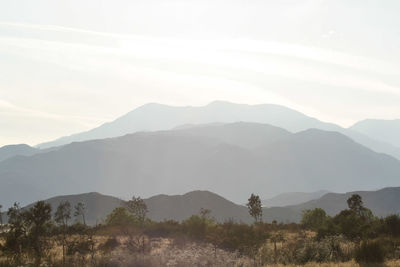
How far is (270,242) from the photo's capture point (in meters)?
25.1

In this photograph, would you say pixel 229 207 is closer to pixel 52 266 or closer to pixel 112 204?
pixel 112 204

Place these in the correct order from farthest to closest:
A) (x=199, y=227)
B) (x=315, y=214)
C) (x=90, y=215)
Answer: (x=90, y=215) → (x=315, y=214) → (x=199, y=227)

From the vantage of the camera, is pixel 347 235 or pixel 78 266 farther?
pixel 347 235

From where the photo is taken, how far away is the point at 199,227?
30.9 m

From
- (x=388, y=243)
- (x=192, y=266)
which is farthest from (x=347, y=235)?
(x=192, y=266)

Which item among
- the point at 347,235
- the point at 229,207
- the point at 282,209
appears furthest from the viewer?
the point at 282,209

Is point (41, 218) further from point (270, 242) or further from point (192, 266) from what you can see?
point (270, 242)

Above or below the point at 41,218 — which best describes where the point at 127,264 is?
below

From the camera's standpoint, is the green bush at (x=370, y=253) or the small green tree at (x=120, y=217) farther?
the small green tree at (x=120, y=217)

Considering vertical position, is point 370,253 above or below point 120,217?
below

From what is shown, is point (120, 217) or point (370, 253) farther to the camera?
point (120, 217)

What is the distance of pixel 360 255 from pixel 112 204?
519ft

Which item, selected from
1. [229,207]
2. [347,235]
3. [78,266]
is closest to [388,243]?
[347,235]

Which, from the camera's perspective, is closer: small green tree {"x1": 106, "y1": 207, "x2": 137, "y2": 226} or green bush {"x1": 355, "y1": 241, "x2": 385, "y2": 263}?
green bush {"x1": 355, "y1": 241, "x2": 385, "y2": 263}
